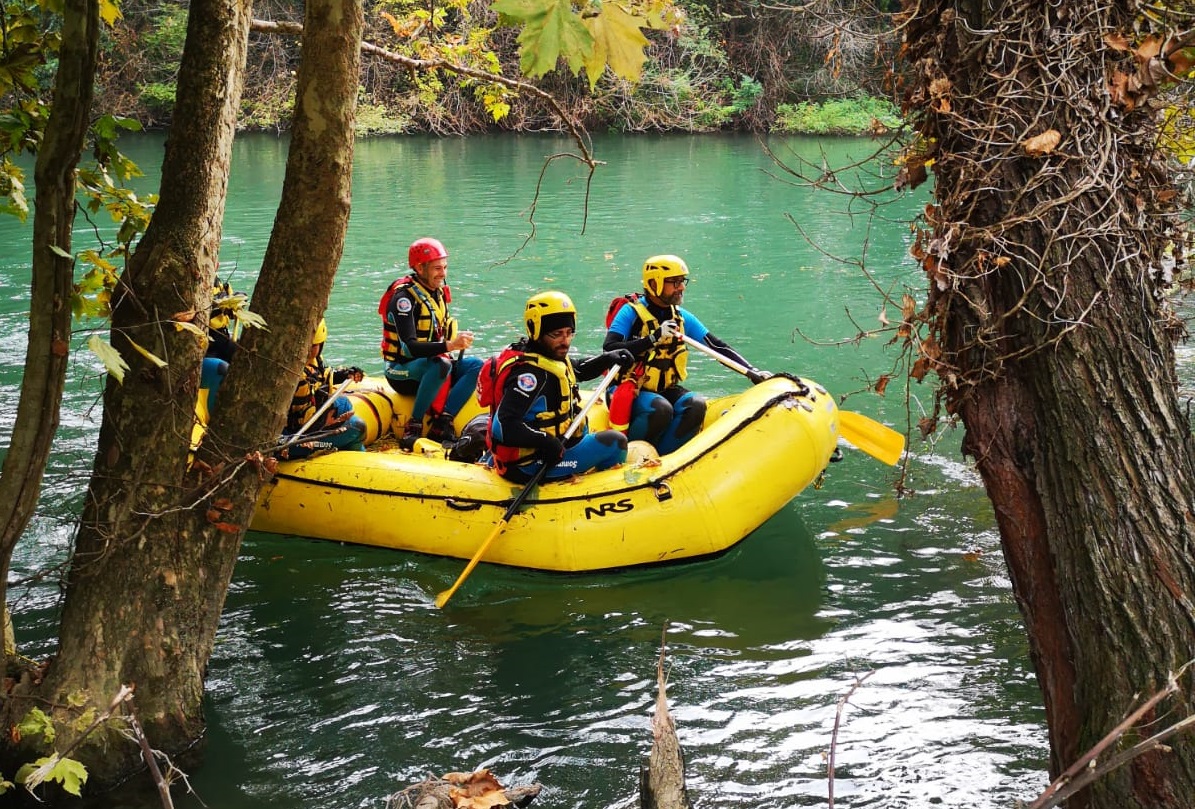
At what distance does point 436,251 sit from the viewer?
7258 millimetres

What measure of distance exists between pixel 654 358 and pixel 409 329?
62.5 inches

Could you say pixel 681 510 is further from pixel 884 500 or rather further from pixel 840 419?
pixel 884 500

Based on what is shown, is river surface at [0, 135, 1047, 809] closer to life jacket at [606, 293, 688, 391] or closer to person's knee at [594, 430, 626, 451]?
person's knee at [594, 430, 626, 451]

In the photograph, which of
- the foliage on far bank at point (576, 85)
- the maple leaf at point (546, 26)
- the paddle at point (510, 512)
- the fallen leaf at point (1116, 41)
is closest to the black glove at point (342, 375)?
the paddle at point (510, 512)

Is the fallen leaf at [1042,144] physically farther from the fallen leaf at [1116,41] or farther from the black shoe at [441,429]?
the black shoe at [441,429]

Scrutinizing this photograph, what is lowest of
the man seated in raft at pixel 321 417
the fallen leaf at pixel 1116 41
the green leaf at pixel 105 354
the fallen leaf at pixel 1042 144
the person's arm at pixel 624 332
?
the man seated in raft at pixel 321 417

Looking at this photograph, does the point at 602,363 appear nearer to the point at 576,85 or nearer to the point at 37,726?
the point at 37,726

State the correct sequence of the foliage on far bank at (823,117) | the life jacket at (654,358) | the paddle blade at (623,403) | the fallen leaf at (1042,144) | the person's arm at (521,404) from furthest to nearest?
1. the foliage on far bank at (823,117)
2. the paddle blade at (623,403)
3. the life jacket at (654,358)
4. the person's arm at (521,404)
5. the fallen leaf at (1042,144)

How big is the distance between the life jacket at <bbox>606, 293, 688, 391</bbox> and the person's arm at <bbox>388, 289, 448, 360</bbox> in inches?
44.8

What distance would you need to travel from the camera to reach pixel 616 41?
242cm

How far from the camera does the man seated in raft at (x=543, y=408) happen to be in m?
5.71

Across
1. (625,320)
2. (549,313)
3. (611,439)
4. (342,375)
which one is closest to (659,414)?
(625,320)

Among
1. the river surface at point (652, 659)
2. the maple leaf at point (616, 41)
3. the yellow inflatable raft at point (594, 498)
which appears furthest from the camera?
the yellow inflatable raft at point (594, 498)

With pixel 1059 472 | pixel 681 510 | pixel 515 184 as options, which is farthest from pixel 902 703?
pixel 515 184
